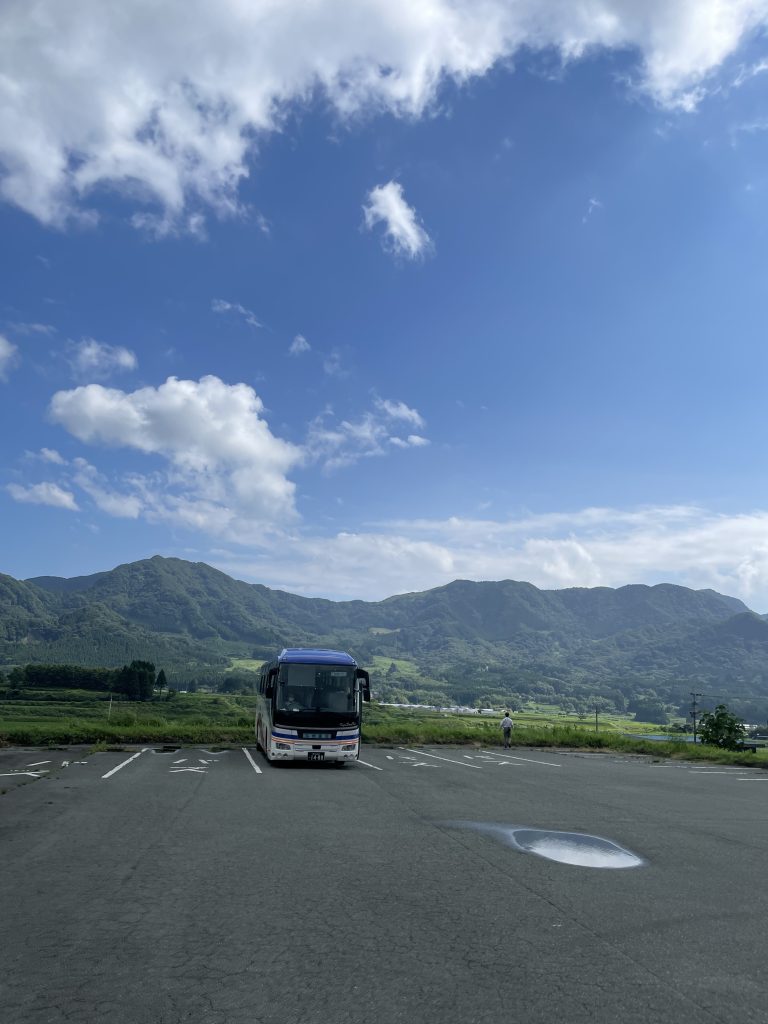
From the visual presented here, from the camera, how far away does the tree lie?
119 feet

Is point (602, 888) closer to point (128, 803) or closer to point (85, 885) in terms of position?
point (85, 885)

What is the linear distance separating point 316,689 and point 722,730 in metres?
25.6

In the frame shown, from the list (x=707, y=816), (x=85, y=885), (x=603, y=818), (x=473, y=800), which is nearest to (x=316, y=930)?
(x=85, y=885)

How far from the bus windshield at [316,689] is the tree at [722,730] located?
24212mm

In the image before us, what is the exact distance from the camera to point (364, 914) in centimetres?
650

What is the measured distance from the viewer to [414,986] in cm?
480

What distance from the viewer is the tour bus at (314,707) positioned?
21672 millimetres

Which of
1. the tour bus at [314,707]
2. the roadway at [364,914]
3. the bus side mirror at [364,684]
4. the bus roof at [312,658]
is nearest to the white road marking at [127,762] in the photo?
the tour bus at [314,707]

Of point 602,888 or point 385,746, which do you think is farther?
point 385,746

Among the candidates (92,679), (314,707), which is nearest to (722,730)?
(314,707)

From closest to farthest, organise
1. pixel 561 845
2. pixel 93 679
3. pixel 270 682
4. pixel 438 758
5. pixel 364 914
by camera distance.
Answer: pixel 364 914 → pixel 561 845 → pixel 270 682 → pixel 438 758 → pixel 93 679

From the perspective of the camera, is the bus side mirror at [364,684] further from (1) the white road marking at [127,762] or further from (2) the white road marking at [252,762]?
(1) the white road marking at [127,762]

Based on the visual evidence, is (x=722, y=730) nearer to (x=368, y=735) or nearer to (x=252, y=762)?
(x=368, y=735)

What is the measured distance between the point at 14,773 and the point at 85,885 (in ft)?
43.9
